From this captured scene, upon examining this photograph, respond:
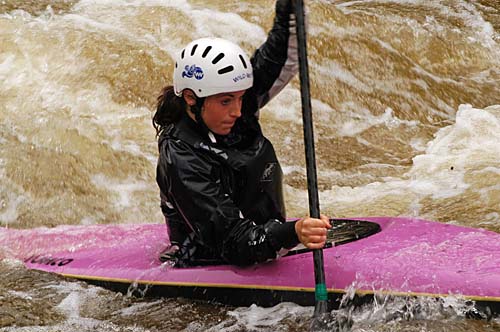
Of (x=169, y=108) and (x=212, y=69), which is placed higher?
(x=212, y=69)

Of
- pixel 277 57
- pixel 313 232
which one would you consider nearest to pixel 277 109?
pixel 277 57

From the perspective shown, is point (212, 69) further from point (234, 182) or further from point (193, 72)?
point (234, 182)

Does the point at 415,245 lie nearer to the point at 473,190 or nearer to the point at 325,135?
the point at 473,190

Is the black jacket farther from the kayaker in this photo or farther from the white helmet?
the white helmet

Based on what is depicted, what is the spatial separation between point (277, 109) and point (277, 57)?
396 cm

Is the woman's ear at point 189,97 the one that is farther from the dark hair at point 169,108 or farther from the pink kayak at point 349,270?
the pink kayak at point 349,270

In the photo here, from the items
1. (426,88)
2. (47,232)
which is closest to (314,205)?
(47,232)

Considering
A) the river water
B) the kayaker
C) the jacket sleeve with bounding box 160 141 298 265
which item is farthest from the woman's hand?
the river water

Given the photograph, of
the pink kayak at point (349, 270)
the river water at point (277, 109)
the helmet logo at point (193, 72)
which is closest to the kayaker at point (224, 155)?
the helmet logo at point (193, 72)

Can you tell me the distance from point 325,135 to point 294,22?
3899mm

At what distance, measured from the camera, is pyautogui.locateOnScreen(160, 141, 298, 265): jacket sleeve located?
148 inches

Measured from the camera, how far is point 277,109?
318 inches

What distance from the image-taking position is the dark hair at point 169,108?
13.3 ft

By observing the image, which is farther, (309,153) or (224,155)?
(224,155)
